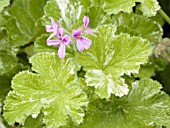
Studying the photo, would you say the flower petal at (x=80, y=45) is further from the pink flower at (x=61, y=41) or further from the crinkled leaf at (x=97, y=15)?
the crinkled leaf at (x=97, y=15)

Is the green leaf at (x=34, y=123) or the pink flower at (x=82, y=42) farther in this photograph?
the green leaf at (x=34, y=123)

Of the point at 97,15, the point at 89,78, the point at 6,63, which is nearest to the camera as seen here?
the point at 89,78

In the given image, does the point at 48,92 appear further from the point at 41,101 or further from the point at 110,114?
the point at 110,114

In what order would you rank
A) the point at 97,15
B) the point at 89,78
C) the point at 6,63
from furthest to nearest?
the point at 6,63, the point at 97,15, the point at 89,78

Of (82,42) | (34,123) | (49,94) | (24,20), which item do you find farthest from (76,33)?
(24,20)

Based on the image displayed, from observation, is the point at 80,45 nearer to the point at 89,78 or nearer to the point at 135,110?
the point at 89,78

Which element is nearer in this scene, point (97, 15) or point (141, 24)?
point (97, 15)

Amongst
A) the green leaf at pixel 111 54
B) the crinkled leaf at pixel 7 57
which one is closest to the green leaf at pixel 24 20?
the crinkled leaf at pixel 7 57
